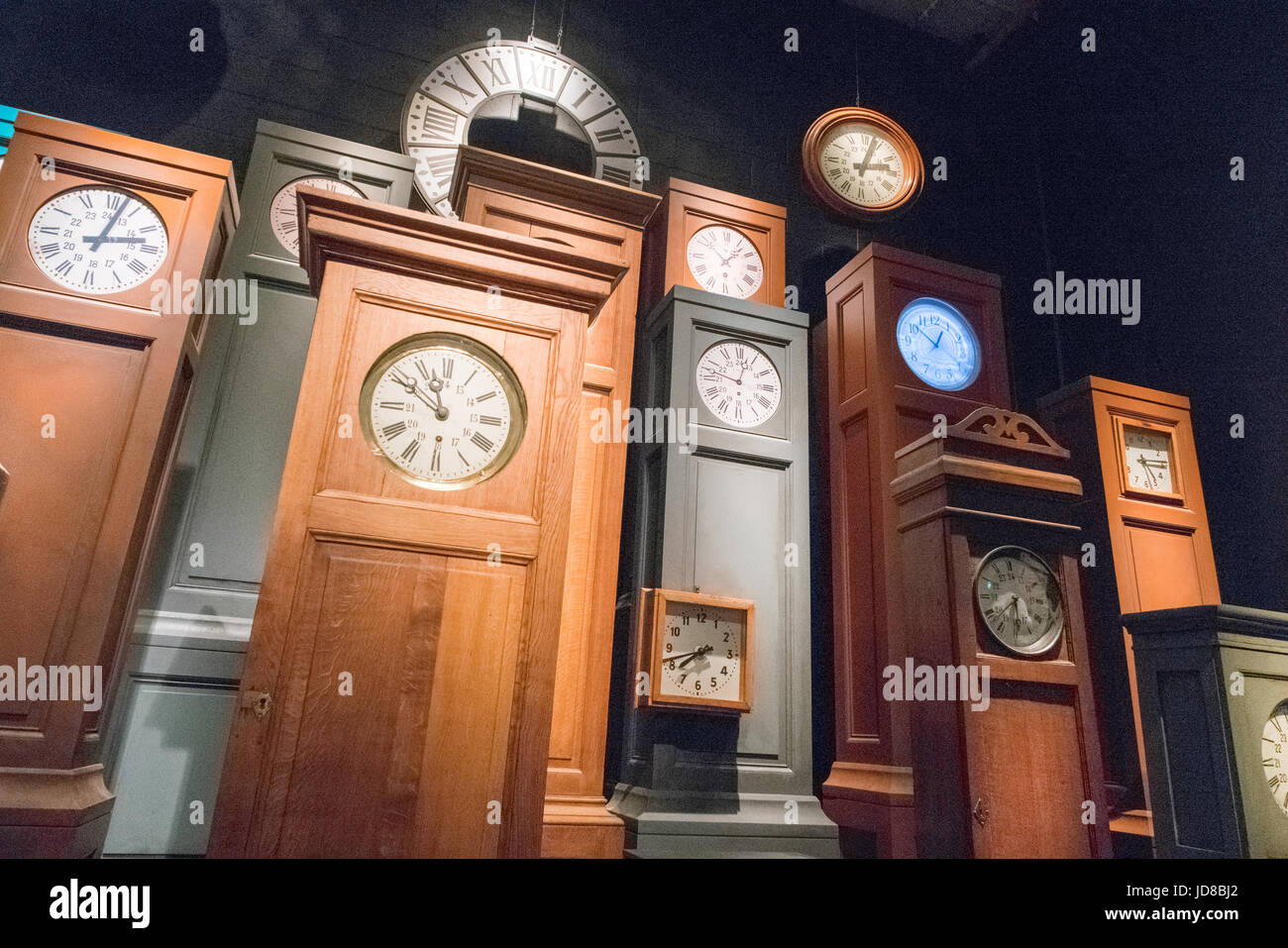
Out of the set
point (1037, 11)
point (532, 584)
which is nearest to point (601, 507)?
point (532, 584)

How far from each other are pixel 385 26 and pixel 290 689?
3240 millimetres

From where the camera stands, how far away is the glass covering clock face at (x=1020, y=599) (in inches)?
93.1

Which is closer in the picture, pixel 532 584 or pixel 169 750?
pixel 532 584

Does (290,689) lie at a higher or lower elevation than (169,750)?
higher

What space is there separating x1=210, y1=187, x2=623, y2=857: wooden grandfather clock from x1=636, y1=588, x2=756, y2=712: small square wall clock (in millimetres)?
833

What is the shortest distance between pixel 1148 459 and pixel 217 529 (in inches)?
137

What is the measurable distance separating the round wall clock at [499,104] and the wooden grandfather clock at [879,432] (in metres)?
1.22

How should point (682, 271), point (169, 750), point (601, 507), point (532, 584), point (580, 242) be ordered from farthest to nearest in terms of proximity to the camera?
point (682, 271)
point (580, 242)
point (601, 507)
point (169, 750)
point (532, 584)

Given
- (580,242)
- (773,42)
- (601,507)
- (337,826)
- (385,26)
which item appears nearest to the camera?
(337,826)

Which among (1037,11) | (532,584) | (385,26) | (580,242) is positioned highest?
(1037,11)

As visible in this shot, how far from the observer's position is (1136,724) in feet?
9.13

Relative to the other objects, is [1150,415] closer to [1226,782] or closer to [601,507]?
Result: [1226,782]

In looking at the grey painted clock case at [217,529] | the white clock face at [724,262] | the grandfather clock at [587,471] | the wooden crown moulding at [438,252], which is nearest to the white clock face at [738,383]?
the grandfather clock at [587,471]

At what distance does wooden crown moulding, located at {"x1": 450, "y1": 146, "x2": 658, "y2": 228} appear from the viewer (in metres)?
2.95
